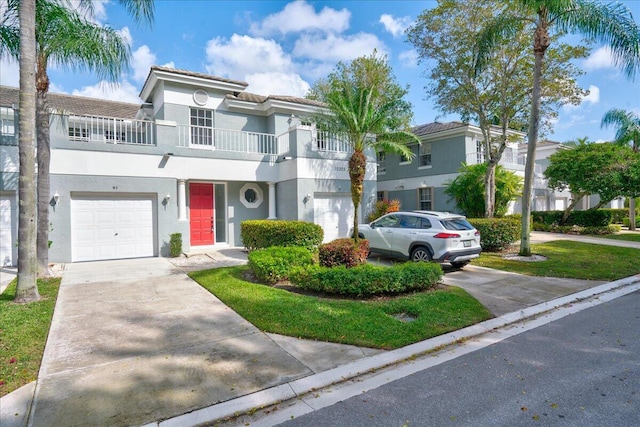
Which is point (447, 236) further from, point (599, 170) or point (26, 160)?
point (599, 170)

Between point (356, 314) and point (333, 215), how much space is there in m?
10.0

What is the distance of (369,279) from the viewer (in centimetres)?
723

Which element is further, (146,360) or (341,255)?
(341,255)

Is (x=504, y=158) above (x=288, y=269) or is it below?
above

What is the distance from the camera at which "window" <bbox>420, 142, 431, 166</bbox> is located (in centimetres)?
2284

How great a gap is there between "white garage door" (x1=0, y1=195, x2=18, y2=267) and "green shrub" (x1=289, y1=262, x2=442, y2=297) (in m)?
9.84

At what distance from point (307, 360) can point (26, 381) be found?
10.4ft

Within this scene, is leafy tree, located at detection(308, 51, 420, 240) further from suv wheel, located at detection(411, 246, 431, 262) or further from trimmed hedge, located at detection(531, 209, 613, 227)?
trimmed hedge, located at detection(531, 209, 613, 227)

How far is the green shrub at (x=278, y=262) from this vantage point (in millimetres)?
8344

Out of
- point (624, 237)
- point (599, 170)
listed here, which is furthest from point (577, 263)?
point (624, 237)

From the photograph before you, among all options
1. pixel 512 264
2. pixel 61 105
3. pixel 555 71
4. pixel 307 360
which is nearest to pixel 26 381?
pixel 307 360

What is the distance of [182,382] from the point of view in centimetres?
405

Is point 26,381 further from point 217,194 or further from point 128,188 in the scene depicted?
point 217,194

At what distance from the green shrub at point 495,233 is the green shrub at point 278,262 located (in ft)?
26.5
